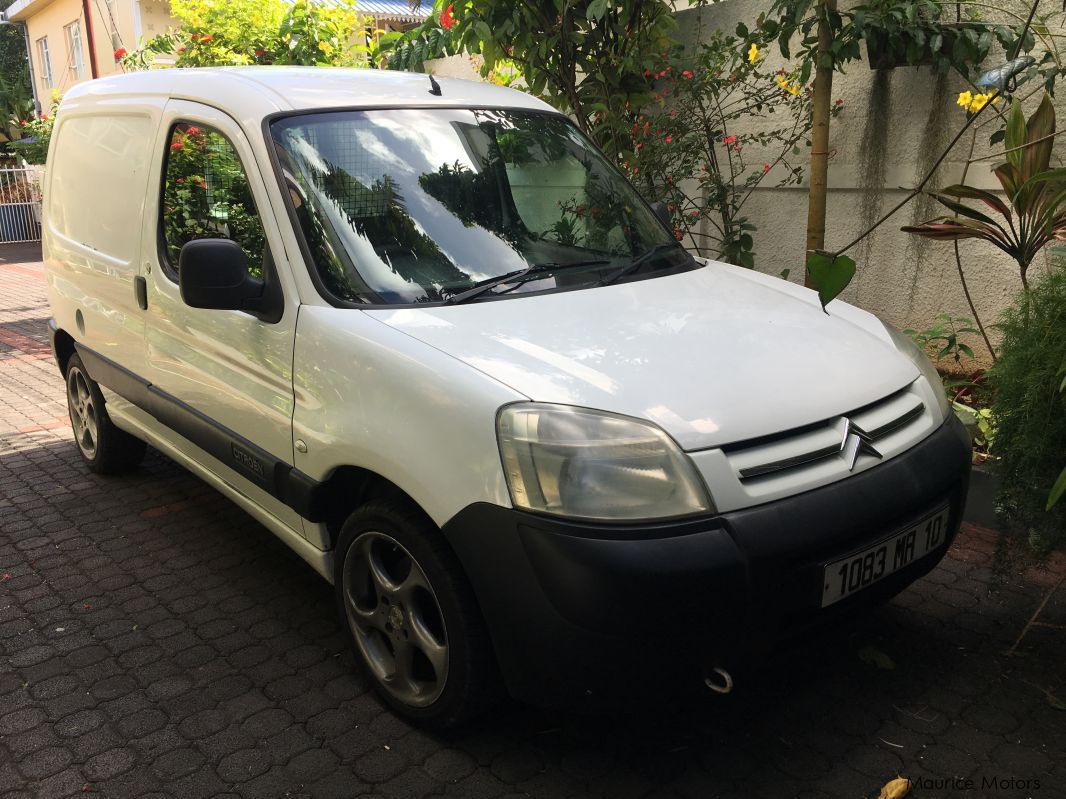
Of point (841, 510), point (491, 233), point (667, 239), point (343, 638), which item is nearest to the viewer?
point (841, 510)

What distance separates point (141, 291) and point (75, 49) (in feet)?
80.1

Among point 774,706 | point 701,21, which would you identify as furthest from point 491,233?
point 701,21

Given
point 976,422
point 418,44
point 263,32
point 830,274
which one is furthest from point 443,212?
point 263,32

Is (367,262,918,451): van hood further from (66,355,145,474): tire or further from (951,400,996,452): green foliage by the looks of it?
(66,355,145,474): tire

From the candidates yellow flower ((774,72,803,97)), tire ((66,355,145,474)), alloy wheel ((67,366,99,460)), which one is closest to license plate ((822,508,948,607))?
yellow flower ((774,72,803,97))

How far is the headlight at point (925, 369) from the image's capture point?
2.99 meters

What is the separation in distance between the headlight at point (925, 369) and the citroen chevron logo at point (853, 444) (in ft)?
1.63

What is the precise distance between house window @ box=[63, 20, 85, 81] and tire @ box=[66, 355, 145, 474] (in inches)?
862

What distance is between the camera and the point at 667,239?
12.3 feet

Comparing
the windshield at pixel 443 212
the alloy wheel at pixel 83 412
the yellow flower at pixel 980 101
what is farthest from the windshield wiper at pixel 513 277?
the alloy wheel at pixel 83 412

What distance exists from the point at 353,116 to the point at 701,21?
4.28m

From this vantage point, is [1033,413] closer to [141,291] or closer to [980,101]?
[980,101]

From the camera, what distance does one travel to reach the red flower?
638 cm

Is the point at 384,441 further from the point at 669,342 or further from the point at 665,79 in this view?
the point at 665,79
